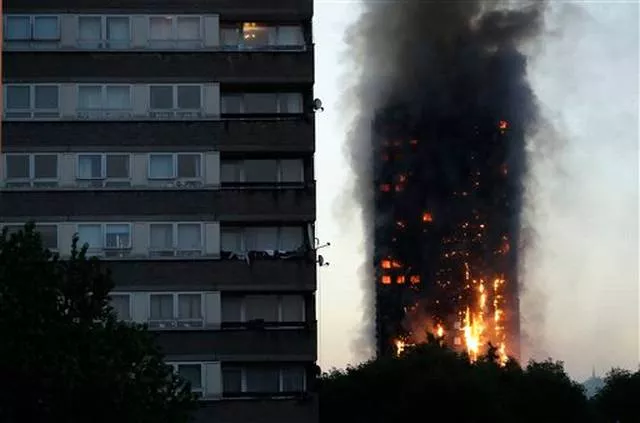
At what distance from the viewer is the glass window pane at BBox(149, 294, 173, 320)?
57.2 metres

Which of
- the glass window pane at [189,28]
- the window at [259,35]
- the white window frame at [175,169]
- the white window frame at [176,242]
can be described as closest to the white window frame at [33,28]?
the glass window pane at [189,28]

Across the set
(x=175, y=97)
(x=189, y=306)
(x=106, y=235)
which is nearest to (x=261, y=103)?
(x=175, y=97)

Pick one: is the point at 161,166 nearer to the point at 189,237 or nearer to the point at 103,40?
the point at 189,237

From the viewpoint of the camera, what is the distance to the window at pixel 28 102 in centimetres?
5784

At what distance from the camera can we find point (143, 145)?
58.2m

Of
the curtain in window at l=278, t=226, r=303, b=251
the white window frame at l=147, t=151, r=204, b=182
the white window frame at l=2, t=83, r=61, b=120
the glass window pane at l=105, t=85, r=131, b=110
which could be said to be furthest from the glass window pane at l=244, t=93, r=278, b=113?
the white window frame at l=2, t=83, r=61, b=120

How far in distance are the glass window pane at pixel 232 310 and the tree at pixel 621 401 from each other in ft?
238

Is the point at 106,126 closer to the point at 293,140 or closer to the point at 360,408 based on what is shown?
the point at 293,140

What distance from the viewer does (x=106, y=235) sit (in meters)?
57.6

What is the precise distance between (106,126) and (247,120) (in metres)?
5.12

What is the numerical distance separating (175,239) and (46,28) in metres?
9.16

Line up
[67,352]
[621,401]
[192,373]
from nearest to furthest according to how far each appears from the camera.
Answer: [67,352], [192,373], [621,401]

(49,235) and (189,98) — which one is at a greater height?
(189,98)

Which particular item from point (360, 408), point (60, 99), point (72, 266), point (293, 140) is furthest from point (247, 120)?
point (360, 408)
